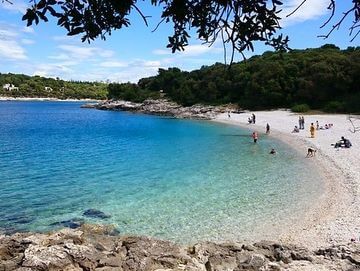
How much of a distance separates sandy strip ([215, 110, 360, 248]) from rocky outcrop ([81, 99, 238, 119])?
33024 millimetres

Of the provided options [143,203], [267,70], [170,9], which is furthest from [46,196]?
[267,70]

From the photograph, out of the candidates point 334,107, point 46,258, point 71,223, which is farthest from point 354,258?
point 334,107

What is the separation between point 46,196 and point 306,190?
1520 cm

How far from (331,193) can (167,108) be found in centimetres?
8323

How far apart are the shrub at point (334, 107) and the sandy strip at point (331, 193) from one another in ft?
→ 43.4

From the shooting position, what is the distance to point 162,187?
82.4 ft

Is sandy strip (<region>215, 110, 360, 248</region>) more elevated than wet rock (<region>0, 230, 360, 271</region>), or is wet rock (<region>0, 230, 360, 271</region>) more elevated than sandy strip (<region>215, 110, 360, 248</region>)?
wet rock (<region>0, 230, 360, 271</region>)

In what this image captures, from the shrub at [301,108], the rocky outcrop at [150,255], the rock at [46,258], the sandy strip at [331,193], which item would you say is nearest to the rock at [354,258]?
the rocky outcrop at [150,255]

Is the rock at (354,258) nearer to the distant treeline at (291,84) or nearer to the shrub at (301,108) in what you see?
the distant treeline at (291,84)

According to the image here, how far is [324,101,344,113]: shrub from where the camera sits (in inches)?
2630

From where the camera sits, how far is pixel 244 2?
12.3 feet

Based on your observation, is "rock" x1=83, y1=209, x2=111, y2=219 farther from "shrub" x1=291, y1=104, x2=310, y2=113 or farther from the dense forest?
"shrub" x1=291, y1=104, x2=310, y2=113

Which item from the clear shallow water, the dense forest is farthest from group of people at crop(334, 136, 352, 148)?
the dense forest

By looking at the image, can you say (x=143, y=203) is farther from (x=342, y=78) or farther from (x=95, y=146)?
(x=342, y=78)
